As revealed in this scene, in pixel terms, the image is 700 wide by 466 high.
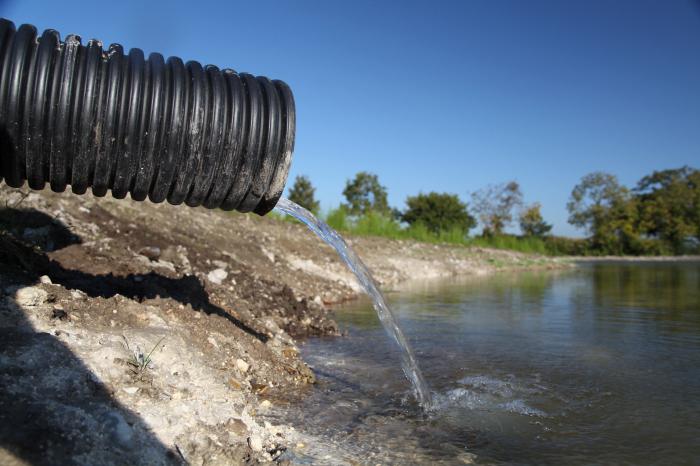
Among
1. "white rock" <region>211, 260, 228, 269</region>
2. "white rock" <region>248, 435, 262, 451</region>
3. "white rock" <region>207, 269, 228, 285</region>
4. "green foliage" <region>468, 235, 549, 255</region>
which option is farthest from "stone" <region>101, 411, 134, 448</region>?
"green foliage" <region>468, 235, 549, 255</region>

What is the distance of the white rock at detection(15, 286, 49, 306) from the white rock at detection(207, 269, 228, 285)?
10.5ft

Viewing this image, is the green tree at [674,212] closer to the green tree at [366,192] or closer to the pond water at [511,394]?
the green tree at [366,192]

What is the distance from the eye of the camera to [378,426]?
334 cm

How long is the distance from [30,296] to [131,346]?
68 centimetres

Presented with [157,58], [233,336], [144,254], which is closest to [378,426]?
[233,336]

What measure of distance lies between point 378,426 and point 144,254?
3887mm

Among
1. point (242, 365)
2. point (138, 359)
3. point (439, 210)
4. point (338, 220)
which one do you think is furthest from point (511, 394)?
point (439, 210)

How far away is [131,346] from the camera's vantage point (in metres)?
3.25

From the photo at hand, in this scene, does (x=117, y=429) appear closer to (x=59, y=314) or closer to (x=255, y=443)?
(x=255, y=443)

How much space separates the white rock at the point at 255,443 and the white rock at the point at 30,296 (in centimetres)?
160

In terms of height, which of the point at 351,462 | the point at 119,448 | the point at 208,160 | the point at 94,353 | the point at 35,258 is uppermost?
the point at 208,160

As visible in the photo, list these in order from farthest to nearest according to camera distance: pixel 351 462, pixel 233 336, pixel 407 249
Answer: pixel 407 249, pixel 233 336, pixel 351 462

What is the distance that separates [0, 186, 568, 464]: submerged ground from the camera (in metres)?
2.49

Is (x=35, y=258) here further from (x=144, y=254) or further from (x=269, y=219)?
(x=269, y=219)
